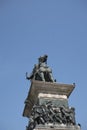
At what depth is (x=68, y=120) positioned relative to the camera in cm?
1391

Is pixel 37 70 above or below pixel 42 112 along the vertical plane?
above

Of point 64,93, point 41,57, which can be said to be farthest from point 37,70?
point 64,93

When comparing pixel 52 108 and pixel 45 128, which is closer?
pixel 45 128

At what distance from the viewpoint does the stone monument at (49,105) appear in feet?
44.5

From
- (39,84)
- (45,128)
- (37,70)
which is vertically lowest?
(45,128)

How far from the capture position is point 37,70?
15914 millimetres

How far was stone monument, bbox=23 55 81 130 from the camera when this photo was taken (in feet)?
44.5

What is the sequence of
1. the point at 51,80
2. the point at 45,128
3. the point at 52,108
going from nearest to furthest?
the point at 45,128
the point at 52,108
the point at 51,80

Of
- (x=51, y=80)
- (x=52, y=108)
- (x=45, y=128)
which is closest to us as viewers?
(x=45, y=128)

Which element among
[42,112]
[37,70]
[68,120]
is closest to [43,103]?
[42,112]

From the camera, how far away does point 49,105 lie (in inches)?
555

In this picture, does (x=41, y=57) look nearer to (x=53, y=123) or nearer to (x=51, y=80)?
(x=51, y=80)

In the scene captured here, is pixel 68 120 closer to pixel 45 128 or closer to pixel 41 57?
pixel 45 128

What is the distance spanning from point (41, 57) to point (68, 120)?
399 centimetres
